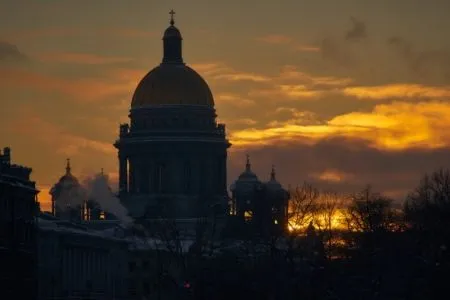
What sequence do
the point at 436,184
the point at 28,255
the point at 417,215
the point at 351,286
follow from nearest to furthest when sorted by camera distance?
the point at 28,255 < the point at 351,286 < the point at 417,215 < the point at 436,184

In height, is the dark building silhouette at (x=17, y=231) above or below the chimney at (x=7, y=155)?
below

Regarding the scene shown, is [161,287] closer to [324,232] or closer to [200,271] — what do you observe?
[324,232]

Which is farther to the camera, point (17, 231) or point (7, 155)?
point (7, 155)

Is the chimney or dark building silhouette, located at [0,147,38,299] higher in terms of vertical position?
the chimney

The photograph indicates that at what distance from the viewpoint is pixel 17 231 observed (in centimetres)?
13162

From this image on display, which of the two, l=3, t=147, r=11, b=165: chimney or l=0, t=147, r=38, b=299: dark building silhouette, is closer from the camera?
l=0, t=147, r=38, b=299: dark building silhouette

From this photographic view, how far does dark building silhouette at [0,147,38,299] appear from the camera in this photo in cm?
12775

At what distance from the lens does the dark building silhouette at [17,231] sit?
12775 cm

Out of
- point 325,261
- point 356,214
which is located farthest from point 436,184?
point 325,261

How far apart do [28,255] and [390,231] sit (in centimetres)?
4331

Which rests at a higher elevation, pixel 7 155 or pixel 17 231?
pixel 7 155

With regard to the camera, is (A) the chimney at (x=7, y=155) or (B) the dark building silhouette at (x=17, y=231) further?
(A) the chimney at (x=7, y=155)

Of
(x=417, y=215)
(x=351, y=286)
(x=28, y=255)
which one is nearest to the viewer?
(x=28, y=255)

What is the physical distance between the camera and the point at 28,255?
134250 mm
